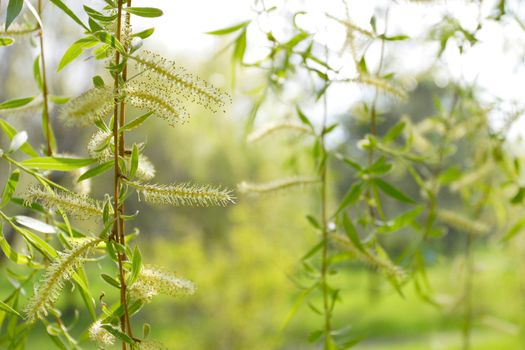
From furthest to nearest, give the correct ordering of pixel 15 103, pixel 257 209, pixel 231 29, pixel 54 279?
pixel 257 209 → pixel 231 29 → pixel 15 103 → pixel 54 279

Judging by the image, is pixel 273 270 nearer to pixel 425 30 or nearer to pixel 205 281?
pixel 205 281

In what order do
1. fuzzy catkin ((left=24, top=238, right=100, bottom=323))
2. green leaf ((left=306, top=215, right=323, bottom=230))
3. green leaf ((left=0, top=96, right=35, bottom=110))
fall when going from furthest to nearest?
1. green leaf ((left=306, top=215, right=323, bottom=230))
2. green leaf ((left=0, top=96, right=35, bottom=110))
3. fuzzy catkin ((left=24, top=238, right=100, bottom=323))

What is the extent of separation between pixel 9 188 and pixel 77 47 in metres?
0.10

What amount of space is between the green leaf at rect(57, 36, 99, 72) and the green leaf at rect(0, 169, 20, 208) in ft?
0.25

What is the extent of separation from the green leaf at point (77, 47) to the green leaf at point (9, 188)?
0.25ft

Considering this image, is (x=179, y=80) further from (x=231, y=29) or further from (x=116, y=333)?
(x=231, y=29)

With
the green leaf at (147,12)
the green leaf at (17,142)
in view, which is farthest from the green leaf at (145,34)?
the green leaf at (17,142)

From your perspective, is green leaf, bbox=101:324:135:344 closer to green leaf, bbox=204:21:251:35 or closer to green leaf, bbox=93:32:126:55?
green leaf, bbox=93:32:126:55

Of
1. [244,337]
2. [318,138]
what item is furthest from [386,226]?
[244,337]

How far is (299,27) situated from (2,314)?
343mm

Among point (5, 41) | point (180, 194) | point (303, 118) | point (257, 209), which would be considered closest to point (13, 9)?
point (5, 41)

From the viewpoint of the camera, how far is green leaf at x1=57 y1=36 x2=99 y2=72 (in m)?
0.36

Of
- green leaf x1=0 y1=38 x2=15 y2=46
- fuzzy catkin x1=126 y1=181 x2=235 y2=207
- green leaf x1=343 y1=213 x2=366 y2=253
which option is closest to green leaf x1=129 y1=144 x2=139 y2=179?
fuzzy catkin x1=126 y1=181 x2=235 y2=207

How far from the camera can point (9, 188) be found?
0.39 meters
